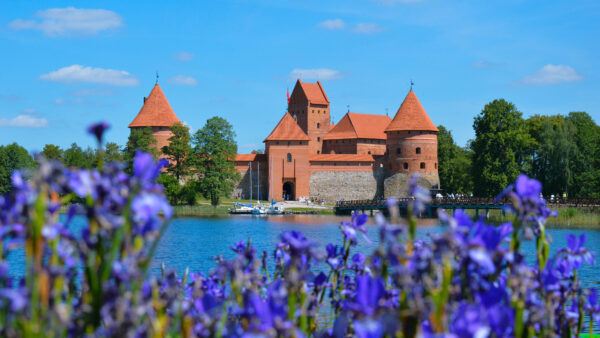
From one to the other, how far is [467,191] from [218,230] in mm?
34257

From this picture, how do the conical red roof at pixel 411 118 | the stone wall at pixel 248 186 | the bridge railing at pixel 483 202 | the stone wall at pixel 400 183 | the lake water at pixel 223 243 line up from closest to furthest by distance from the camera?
the lake water at pixel 223 243
the bridge railing at pixel 483 202
the stone wall at pixel 400 183
the stone wall at pixel 248 186
the conical red roof at pixel 411 118

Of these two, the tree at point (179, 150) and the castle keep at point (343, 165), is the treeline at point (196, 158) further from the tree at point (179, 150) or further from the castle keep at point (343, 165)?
the castle keep at point (343, 165)

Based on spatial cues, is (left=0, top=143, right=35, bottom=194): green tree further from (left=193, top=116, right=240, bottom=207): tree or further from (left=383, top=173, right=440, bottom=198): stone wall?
(left=383, top=173, right=440, bottom=198): stone wall

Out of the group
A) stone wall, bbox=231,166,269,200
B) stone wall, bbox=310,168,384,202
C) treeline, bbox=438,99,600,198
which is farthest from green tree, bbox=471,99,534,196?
stone wall, bbox=231,166,269,200

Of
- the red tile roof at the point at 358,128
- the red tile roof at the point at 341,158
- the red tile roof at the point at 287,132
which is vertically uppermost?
the red tile roof at the point at 358,128

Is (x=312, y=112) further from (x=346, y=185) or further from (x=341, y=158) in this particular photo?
(x=346, y=185)

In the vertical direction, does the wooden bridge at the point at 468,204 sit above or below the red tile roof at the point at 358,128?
below

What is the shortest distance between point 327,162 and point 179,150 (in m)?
14.9

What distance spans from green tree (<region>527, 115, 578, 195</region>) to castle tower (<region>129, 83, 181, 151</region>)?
29.4m

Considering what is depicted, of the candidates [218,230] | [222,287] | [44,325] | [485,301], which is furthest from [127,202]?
[218,230]

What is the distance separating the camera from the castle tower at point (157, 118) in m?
53.8

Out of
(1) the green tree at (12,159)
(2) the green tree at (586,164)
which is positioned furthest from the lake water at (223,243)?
(1) the green tree at (12,159)

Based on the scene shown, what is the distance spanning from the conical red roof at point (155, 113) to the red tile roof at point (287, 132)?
332 inches

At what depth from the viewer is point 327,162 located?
186 ft
